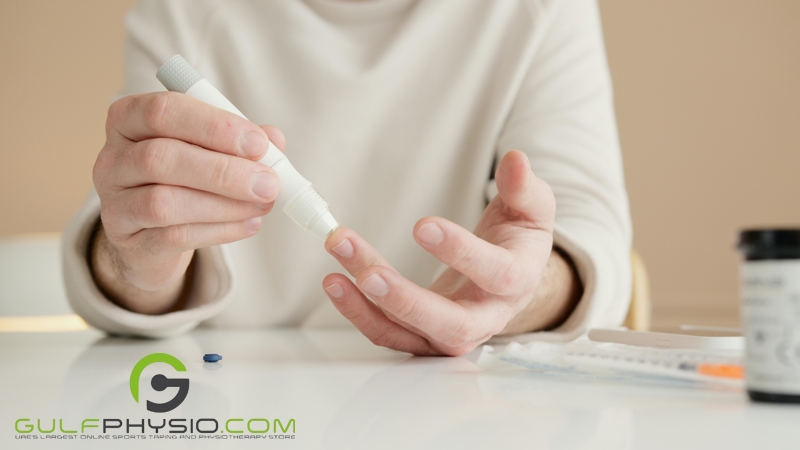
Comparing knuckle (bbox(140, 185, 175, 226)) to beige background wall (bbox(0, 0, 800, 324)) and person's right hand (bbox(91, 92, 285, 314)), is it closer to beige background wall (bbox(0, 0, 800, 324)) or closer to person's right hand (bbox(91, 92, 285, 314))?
person's right hand (bbox(91, 92, 285, 314))

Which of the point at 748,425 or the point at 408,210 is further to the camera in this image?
the point at 408,210

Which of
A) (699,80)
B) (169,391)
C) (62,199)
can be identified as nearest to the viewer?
(169,391)

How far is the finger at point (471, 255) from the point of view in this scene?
0.47 metres

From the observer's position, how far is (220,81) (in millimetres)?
1001

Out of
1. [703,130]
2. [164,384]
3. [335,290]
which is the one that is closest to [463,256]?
[335,290]

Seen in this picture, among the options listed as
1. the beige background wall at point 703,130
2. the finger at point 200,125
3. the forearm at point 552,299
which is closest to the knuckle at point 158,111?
the finger at point 200,125

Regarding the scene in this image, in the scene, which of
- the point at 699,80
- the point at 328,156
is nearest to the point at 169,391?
the point at 328,156

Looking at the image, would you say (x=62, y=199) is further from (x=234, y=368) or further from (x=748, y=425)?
(x=748, y=425)

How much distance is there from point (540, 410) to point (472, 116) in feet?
2.32

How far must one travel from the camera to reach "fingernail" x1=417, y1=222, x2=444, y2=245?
0.47 m

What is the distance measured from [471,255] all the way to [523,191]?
0.07 m

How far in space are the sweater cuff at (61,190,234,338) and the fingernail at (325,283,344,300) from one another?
24 cm

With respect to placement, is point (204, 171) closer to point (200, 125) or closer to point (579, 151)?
point (200, 125)

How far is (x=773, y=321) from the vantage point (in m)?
0.31
